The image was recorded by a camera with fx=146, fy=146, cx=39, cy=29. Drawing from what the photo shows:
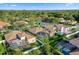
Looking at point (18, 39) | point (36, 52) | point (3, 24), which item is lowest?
point (36, 52)

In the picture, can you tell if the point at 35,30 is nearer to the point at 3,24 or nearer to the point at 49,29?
the point at 49,29

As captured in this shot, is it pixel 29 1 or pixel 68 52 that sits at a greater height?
pixel 29 1

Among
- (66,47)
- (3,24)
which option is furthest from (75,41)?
(3,24)

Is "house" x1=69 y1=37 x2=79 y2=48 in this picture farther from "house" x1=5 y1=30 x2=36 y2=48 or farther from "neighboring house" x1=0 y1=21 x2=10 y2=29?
"neighboring house" x1=0 y1=21 x2=10 y2=29

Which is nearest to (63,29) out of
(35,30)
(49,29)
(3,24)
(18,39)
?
(49,29)

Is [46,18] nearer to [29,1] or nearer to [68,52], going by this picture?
[29,1]

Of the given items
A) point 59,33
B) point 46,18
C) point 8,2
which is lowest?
point 59,33

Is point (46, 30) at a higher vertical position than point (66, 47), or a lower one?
higher
